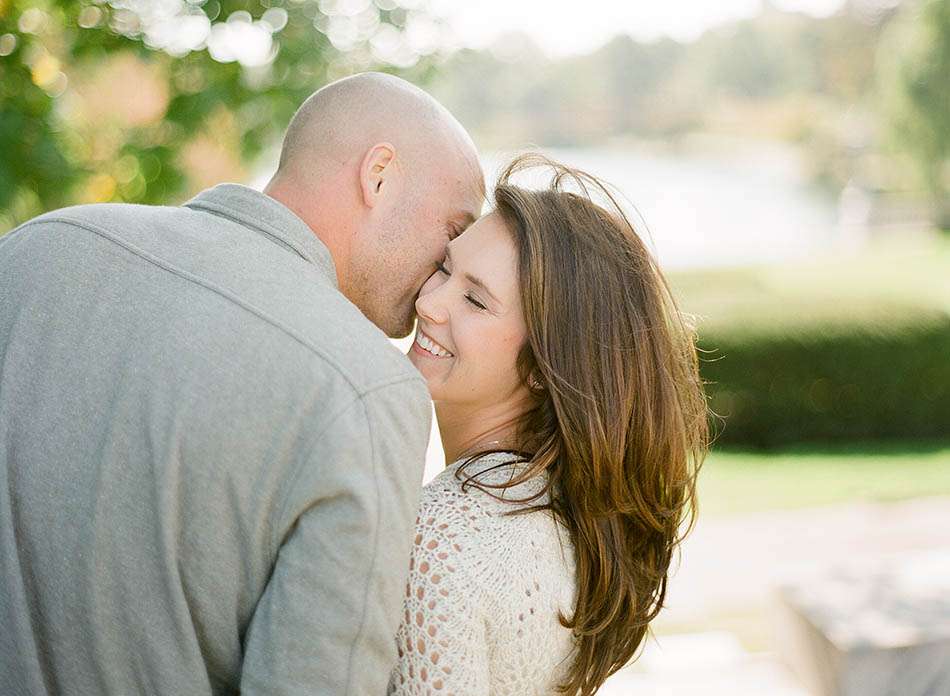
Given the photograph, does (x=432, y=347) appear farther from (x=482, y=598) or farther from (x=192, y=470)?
(x=192, y=470)

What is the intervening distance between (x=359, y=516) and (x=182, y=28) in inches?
111

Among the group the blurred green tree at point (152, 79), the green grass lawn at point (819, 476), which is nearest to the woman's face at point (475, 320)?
the blurred green tree at point (152, 79)

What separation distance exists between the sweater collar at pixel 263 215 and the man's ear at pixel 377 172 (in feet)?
0.89

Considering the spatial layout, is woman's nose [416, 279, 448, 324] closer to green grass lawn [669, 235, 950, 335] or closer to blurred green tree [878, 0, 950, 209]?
green grass lawn [669, 235, 950, 335]

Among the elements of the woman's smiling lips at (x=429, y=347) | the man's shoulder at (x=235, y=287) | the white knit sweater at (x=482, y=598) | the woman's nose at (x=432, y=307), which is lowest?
the white knit sweater at (x=482, y=598)

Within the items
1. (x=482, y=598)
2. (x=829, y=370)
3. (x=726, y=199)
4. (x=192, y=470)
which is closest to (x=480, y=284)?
(x=482, y=598)

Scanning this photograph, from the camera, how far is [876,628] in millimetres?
3129

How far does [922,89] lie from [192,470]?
3048 centimetres

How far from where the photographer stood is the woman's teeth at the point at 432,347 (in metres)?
2.21

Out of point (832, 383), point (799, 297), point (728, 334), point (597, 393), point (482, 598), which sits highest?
point (597, 393)

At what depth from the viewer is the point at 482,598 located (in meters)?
1.86

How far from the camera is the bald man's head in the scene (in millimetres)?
2045

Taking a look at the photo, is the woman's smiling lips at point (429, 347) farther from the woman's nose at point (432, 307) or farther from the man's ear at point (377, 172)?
the man's ear at point (377, 172)

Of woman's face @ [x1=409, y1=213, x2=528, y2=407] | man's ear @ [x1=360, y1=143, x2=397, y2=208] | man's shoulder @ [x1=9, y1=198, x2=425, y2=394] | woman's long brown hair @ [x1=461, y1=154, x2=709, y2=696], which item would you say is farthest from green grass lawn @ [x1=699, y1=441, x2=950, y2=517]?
man's shoulder @ [x1=9, y1=198, x2=425, y2=394]
